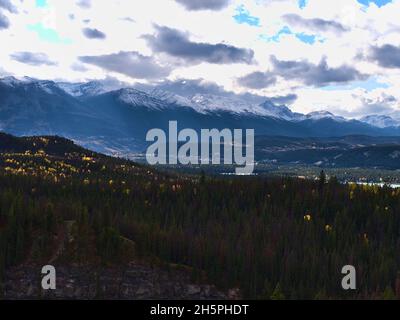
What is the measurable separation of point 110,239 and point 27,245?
7720 mm

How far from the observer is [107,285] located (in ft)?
147

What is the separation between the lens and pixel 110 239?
49.1 metres

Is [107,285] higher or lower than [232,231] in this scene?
lower

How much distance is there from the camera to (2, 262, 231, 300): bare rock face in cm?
4322

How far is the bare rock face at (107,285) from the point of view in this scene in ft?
142

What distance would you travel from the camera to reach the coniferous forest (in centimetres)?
4844

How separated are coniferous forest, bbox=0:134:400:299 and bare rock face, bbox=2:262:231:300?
1.17 m

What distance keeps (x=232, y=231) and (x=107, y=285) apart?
32559 millimetres

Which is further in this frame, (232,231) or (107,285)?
(232,231)

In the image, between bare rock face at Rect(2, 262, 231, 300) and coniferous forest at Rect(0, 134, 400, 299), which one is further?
coniferous forest at Rect(0, 134, 400, 299)

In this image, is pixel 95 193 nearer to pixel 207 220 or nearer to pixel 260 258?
pixel 207 220

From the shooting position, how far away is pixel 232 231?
74688mm
